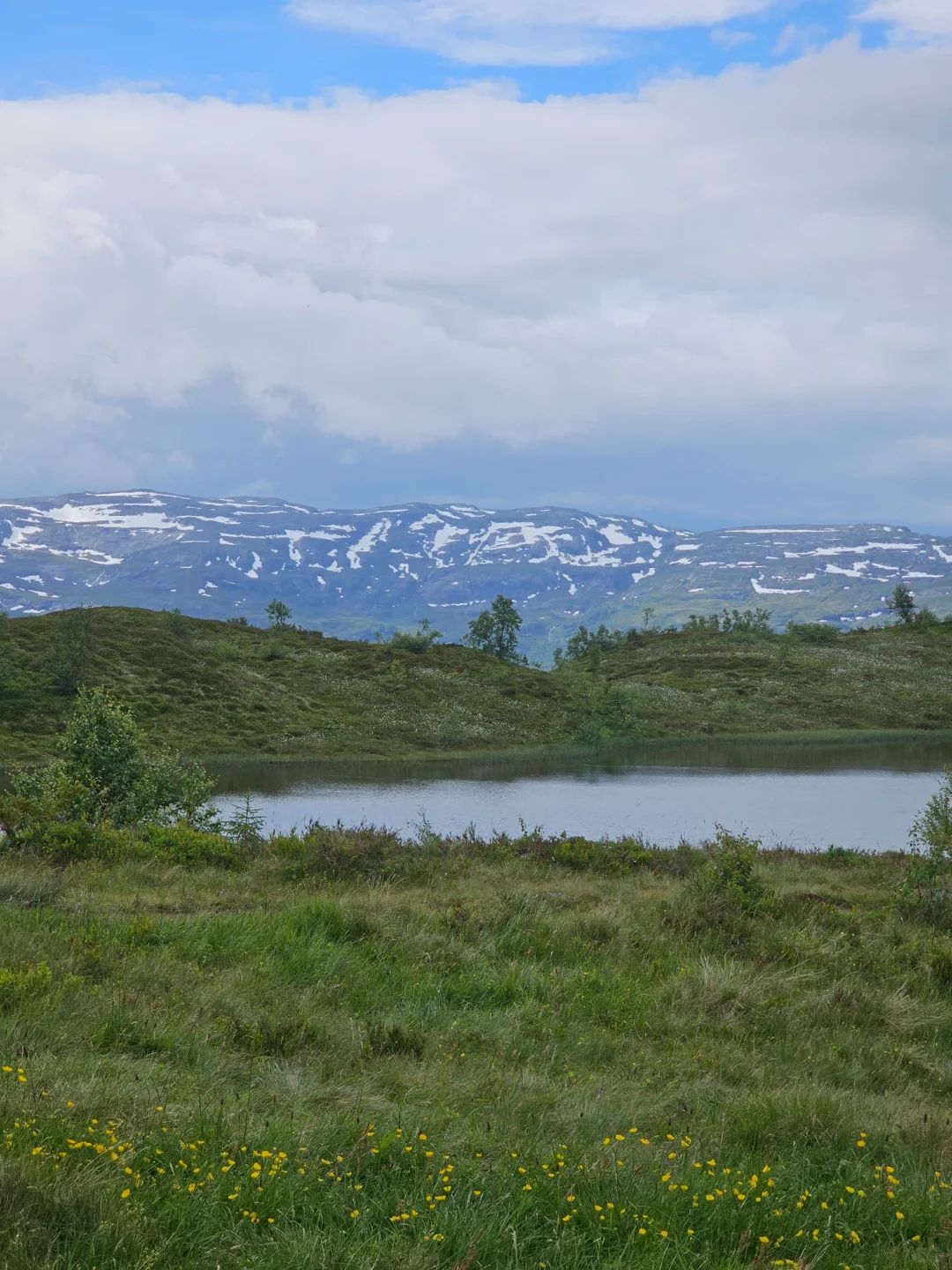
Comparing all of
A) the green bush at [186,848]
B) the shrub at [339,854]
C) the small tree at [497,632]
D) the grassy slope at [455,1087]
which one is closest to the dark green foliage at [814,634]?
the small tree at [497,632]

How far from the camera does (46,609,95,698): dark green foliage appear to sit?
202ft

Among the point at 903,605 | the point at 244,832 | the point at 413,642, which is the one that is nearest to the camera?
the point at 244,832

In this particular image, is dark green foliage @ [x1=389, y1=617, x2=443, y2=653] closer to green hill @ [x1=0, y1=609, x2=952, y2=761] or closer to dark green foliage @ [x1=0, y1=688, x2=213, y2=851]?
green hill @ [x1=0, y1=609, x2=952, y2=761]

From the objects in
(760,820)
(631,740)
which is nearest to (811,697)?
(631,740)

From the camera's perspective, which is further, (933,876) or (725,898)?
(933,876)

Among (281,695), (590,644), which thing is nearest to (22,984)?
(281,695)

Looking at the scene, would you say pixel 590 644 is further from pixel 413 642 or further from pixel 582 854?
pixel 582 854

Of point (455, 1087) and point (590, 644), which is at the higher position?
point (590, 644)

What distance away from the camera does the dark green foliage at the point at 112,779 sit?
21.5 metres

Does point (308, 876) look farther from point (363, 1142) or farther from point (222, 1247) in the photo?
point (222, 1247)

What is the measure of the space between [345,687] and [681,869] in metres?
57.1

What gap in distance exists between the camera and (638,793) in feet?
158

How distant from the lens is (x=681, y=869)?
812 inches

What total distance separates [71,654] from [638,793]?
3721 centimetres
